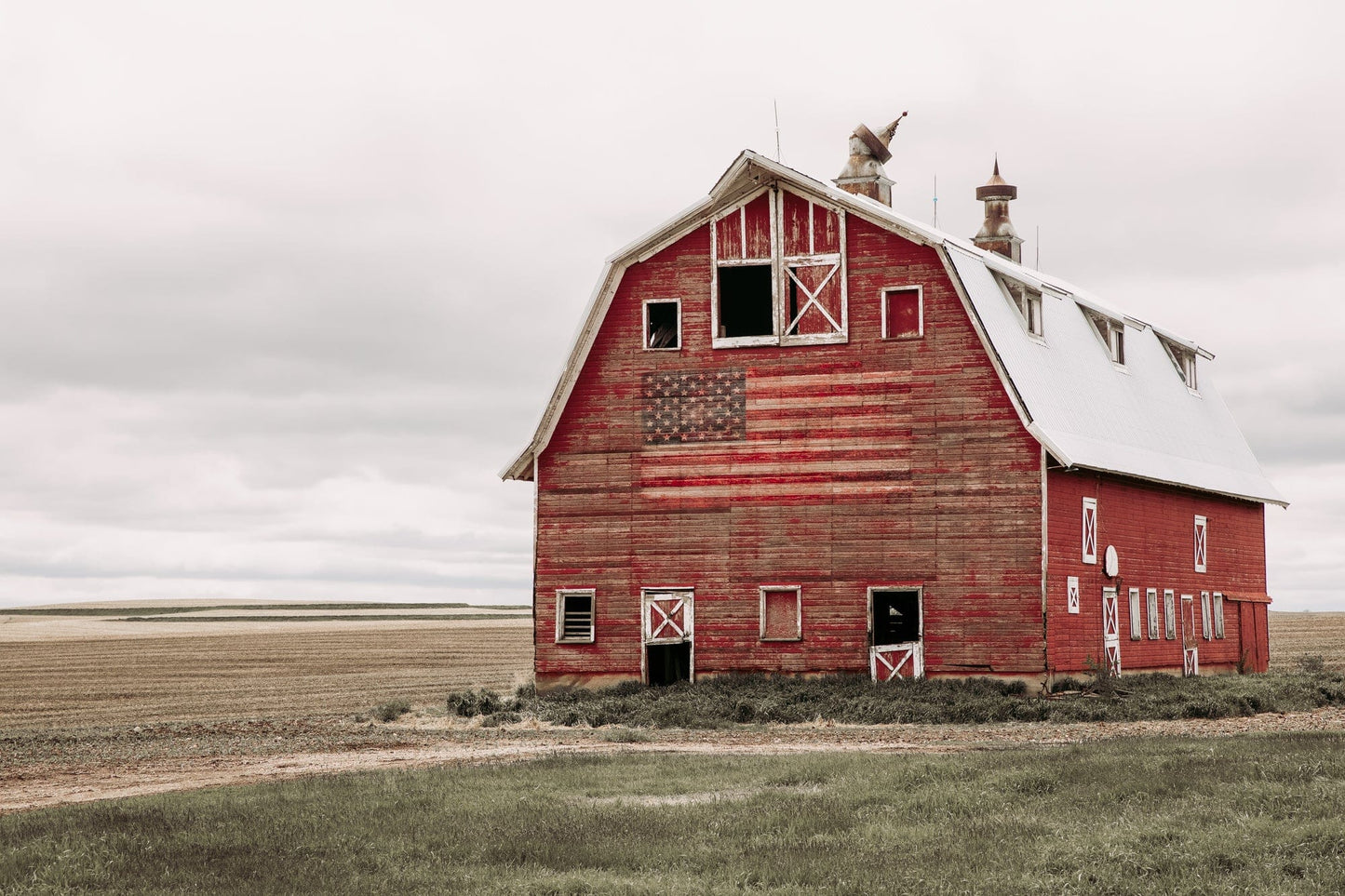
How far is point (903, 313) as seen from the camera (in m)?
30.6

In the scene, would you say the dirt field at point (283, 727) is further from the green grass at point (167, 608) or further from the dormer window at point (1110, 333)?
the green grass at point (167, 608)

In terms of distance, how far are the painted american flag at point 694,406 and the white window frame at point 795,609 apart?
299 cm

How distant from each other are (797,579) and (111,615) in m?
87.0

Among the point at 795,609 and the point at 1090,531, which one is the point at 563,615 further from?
the point at 1090,531

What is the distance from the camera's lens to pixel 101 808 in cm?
1606

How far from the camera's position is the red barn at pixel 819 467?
29719 mm

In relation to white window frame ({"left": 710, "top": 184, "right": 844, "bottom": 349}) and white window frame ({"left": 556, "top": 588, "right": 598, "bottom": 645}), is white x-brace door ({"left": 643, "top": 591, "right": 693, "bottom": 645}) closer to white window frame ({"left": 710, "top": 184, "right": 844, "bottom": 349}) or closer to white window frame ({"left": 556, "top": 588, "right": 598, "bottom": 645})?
white window frame ({"left": 556, "top": 588, "right": 598, "bottom": 645})

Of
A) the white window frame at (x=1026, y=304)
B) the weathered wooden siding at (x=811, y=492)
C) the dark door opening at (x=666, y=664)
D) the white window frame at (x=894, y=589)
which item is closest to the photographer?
the weathered wooden siding at (x=811, y=492)

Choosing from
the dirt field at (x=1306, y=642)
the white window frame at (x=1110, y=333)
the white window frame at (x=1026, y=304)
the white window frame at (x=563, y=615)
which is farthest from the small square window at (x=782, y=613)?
the dirt field at (x=1306, y=642)

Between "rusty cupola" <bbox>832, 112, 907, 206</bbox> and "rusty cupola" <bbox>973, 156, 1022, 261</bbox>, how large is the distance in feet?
27.5

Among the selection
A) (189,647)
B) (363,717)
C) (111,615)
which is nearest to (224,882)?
(363,717)

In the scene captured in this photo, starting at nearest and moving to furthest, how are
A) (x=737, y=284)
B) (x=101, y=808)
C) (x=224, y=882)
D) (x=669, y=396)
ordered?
(x=224, y=882) < (x=101, y=808) < (x=669, y=396) < (x=737, y=284)

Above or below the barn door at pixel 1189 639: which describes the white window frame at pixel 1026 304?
above

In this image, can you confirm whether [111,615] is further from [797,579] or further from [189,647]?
[797,579]
